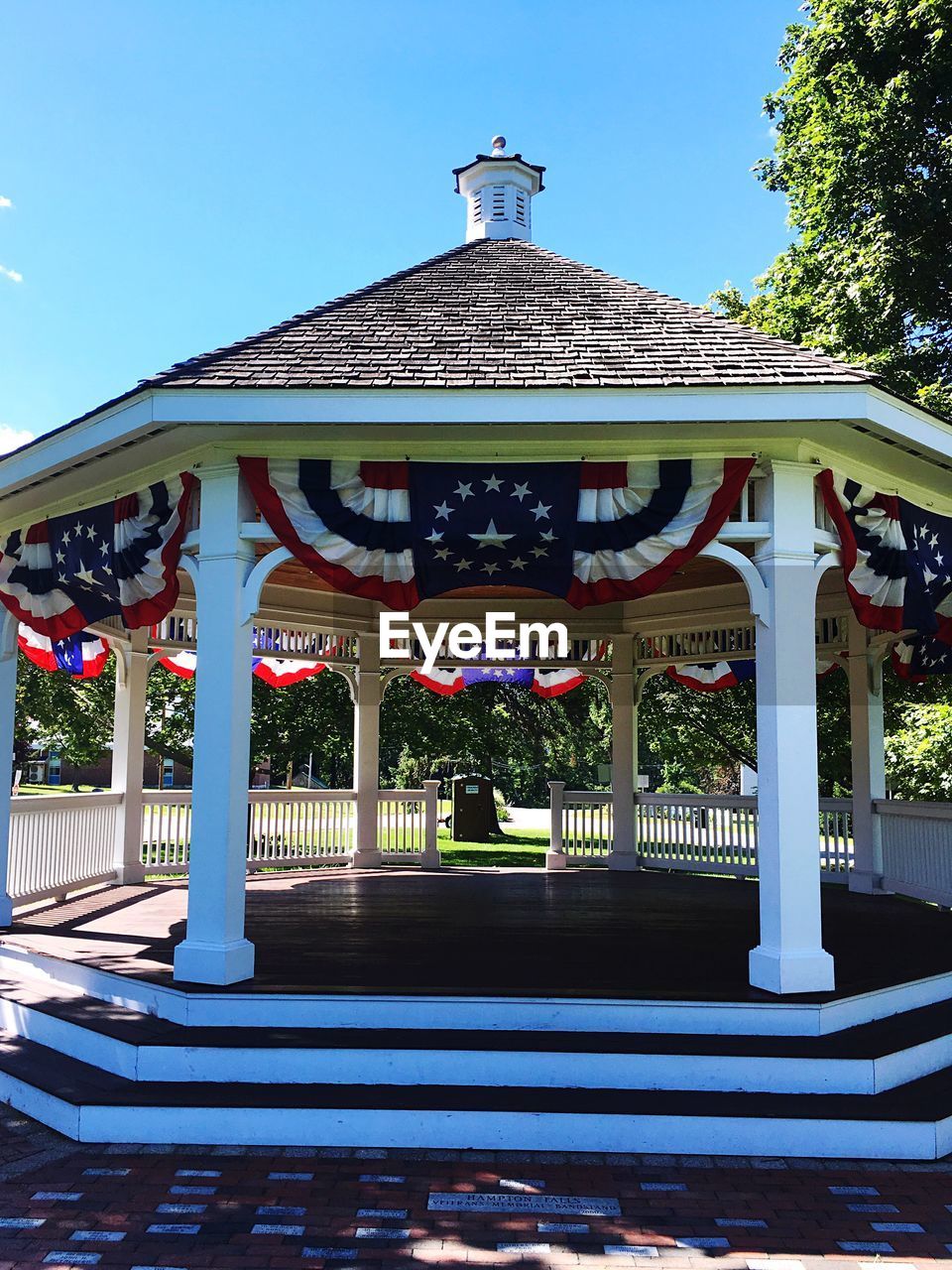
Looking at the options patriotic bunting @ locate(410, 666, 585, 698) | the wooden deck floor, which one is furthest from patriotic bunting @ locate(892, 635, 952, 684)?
patriotic bunting @ locate(410, 666, 585, 698)

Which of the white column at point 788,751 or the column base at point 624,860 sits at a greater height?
the white column at point 788,751

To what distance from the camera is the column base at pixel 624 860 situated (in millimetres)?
12625

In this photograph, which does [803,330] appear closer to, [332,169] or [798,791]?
[332,169]

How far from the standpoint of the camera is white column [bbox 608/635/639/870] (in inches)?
489

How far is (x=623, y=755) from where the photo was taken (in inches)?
494

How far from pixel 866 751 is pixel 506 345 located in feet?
22.1

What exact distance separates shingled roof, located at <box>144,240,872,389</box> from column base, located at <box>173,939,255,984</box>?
3.51 metres

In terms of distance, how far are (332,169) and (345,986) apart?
9.42 m

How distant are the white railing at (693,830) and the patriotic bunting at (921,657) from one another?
217 cm

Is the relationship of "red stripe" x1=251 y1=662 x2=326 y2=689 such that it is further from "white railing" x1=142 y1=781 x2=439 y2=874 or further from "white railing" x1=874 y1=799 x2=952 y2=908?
"white railing" x1=874 y1=799 x2=952 y2=908

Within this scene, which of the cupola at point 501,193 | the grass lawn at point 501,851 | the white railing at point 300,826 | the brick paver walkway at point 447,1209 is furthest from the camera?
the grass lawn at point 501,851

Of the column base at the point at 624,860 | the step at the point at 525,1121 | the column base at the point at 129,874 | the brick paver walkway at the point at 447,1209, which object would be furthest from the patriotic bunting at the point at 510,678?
the brick paver walkway at the point at 447,1209

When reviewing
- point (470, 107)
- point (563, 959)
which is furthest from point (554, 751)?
point (563, 959)

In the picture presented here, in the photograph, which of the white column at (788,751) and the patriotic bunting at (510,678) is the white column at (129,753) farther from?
the white column at (788,751)
